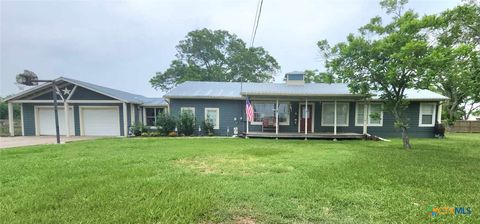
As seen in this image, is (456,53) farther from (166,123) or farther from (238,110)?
(166,123)

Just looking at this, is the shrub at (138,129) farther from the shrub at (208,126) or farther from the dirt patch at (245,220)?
the dirt patch at (245,220)

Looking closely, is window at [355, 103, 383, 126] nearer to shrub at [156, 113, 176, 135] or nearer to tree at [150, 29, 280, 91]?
shrub at [156, 113, 176, 135]

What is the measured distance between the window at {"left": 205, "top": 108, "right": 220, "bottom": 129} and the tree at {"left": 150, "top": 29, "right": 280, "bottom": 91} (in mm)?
15401

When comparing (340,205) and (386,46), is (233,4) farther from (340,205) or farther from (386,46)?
(340,205)

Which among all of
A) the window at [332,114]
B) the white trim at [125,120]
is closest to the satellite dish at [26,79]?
the white trim at [125,120]

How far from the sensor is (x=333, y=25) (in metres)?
12.5

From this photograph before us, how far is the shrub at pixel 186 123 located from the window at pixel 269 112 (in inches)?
151

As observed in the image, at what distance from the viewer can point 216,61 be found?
3125cm

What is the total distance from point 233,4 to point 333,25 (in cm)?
713

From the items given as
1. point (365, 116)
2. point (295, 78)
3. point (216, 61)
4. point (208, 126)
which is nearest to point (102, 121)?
point (208, 126)

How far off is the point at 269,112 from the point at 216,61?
19330mm

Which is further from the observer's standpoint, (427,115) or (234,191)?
(427,115)

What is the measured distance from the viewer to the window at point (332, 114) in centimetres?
1366

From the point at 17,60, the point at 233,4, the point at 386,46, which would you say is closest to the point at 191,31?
the point at 17,60
